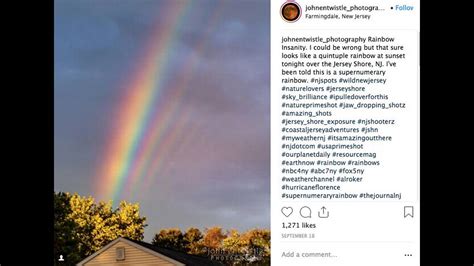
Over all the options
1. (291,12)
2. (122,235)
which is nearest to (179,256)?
(122,235)

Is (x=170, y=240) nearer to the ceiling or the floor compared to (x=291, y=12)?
nearer to the floor

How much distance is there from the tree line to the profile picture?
668cm

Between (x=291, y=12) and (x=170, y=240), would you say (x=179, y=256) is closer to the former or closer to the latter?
(x=170, y=240)

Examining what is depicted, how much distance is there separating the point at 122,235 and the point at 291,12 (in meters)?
12.6

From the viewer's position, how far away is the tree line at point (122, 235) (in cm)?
1512

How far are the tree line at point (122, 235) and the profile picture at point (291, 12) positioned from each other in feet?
21.9

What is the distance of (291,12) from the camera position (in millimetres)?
7055

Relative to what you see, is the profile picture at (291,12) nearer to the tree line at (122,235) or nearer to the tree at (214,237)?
the tree line at (122,235)

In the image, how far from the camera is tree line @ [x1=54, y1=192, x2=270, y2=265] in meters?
15.1

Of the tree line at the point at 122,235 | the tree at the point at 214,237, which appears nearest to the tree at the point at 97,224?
the tree line at the point at 122,235
